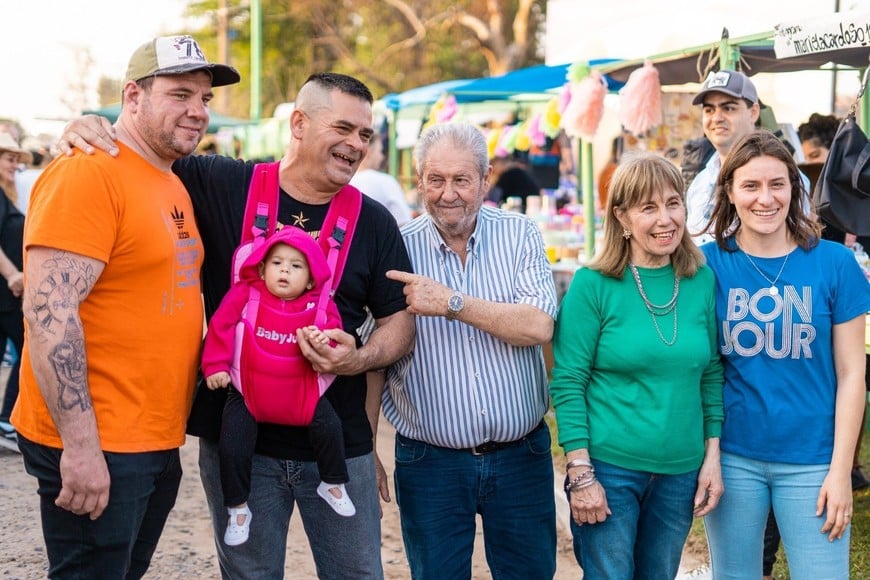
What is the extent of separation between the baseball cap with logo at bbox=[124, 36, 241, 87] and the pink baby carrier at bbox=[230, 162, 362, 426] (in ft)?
1.32

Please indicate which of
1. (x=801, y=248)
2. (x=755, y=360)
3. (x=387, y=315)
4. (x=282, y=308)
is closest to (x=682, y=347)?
(x=755, y=360)

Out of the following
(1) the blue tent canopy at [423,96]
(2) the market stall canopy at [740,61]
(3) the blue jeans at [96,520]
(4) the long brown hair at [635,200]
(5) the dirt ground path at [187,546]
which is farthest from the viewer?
(1) the blue tent canopy at [423,96]

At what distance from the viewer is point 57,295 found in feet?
8.35

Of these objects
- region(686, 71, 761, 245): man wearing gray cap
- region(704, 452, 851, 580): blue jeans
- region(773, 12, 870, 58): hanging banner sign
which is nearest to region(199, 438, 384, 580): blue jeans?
region(704, 452, 851, 580): blue jeans

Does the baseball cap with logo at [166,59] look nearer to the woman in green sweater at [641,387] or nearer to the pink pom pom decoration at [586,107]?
the woman in green sweater at [641,387]

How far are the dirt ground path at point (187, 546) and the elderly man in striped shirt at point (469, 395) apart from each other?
1.53 meters

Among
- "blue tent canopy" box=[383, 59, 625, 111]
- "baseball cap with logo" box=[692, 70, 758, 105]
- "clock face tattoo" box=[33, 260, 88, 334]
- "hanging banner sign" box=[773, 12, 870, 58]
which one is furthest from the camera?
"blue tent canopy" box=[383, 59, 625, 111]

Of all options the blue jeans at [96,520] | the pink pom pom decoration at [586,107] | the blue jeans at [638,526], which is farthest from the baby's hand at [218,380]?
the pink pom pom decoration at [586,107]

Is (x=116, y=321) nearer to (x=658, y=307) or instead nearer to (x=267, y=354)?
(x=267, y=354)

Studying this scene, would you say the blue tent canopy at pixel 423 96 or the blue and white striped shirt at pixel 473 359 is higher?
the blue tent canopy at pixel 423 96

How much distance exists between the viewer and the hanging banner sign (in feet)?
15.9

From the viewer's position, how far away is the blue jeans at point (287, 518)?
2.97m

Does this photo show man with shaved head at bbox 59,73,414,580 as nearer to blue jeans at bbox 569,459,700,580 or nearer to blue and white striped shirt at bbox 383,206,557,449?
blue and white striped shirt at bbox 383,206,557,449

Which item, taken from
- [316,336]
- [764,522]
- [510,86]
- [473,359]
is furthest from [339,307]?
[510,86]
